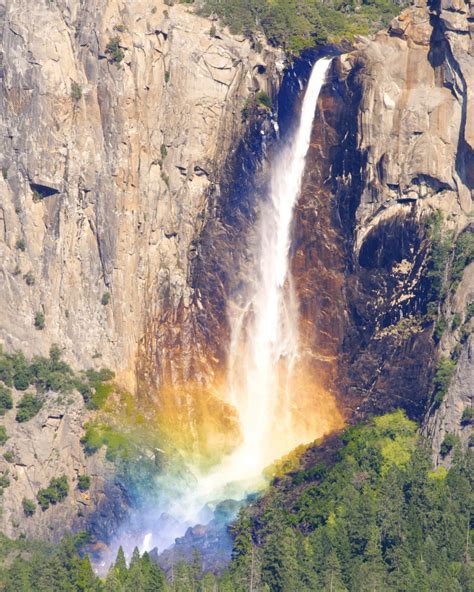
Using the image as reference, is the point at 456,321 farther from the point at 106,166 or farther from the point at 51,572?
the point at 51,572

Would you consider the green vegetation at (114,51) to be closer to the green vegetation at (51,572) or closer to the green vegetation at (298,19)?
the green vegetation at (298,19)

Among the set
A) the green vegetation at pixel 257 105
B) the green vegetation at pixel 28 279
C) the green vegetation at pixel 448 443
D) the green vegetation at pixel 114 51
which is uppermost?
the green vegetation at pixel 114 51

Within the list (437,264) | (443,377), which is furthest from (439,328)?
(437,264)

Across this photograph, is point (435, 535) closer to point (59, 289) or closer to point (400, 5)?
point (59, 289)

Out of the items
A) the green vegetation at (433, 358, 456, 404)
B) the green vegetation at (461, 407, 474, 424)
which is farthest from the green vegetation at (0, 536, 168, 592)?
the green vegetation at (433, 358, 456, 404)

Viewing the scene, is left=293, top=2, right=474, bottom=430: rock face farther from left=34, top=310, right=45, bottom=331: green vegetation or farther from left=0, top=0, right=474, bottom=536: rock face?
left=34, top=310, right=45, bottom=331: green vegetation

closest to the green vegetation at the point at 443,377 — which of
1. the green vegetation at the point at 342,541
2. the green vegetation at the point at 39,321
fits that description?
the green vegetation at the point at 342,541
